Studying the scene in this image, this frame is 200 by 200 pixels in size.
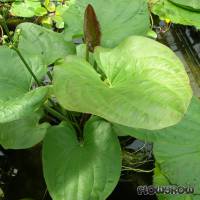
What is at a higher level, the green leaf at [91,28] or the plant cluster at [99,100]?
the green leaf at [91,28]

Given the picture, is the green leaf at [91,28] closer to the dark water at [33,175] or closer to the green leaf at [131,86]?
the green leaf at [131,86]

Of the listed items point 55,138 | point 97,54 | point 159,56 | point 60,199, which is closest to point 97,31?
Answer: point 97,54

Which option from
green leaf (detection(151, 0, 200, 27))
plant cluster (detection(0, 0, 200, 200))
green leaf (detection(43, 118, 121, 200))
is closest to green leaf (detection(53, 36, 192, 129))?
plant cluster (detection(0, 0, 200, 200))

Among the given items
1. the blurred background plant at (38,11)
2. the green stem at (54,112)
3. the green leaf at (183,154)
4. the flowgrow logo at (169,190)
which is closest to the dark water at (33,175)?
the flowgrow logo at (169,190)

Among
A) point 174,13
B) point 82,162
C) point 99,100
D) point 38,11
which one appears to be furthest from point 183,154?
point 38,11

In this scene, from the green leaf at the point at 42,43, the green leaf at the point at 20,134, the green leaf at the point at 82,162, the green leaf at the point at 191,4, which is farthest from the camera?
the green leaf at the point at 191,4

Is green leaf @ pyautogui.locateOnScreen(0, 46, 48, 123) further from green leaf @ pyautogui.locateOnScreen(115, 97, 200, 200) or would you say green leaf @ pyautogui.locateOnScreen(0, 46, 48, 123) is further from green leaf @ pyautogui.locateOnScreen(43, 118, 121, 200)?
green leaf @ pyautogui.locateOnScreen(115, 97, 200, 200)

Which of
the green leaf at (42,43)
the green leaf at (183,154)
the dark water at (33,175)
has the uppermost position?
the green leaf at (42,43)

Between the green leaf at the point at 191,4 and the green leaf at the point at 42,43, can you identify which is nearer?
the green leaf at the point at 42,43
